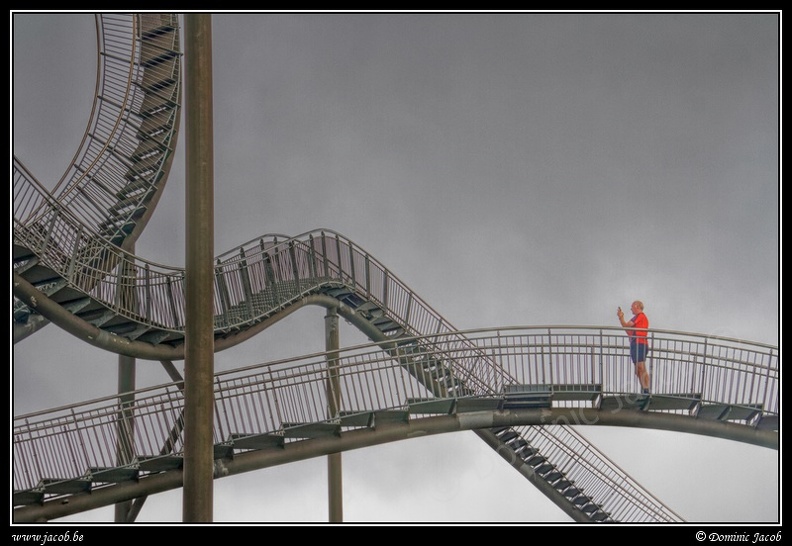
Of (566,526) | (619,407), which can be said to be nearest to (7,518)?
(566,526)

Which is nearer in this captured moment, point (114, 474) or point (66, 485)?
point (66, 485)

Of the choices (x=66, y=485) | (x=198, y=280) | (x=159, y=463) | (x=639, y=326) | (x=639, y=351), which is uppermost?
(x=639, y=326)

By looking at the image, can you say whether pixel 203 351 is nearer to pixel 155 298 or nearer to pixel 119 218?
pixel 155 298

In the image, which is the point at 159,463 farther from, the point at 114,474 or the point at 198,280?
the point at 198,280

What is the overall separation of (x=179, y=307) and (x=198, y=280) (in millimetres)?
7022

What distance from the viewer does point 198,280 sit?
1370 cm

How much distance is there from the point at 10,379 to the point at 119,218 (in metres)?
10.8

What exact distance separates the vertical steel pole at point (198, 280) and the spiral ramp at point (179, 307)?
1.80m

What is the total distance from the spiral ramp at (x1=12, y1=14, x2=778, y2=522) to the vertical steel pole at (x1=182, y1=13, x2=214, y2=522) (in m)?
1.80

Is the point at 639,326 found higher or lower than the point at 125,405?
higher

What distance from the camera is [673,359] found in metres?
18.0

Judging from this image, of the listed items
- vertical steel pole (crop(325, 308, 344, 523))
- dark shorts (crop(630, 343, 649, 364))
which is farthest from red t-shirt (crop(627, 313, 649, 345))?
vertical steel pole (crop(325, 308, 344, 523))

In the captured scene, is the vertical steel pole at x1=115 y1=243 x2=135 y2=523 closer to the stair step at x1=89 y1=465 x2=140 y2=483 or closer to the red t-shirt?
the stair step at x1=89 y1=465 x2=140 y2=483

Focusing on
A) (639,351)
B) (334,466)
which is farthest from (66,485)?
(639,351)
